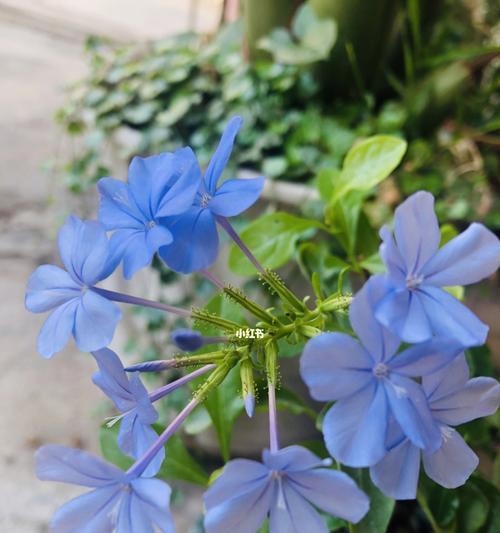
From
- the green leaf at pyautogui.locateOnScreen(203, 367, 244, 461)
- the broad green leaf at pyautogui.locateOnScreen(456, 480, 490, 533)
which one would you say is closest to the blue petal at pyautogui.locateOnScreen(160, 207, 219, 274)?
the green leaf at pyautogui.locateOnScreen(203, 367, 244, 461)

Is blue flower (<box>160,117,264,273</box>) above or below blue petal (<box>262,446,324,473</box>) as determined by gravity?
above

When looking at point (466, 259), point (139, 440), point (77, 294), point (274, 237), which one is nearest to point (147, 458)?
point (139, 440)

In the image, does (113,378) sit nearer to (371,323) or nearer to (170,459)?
(371,323)

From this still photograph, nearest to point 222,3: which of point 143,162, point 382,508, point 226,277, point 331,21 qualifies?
point 331,21

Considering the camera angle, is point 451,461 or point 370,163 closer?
point 451,461

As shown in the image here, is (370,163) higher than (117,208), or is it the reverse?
(117,208)

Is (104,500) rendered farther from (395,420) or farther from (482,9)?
(482,9)

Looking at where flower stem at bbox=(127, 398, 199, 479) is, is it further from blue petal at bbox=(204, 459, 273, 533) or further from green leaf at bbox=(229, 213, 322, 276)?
green leaf at bbox=(229, 213, 322, 276)
